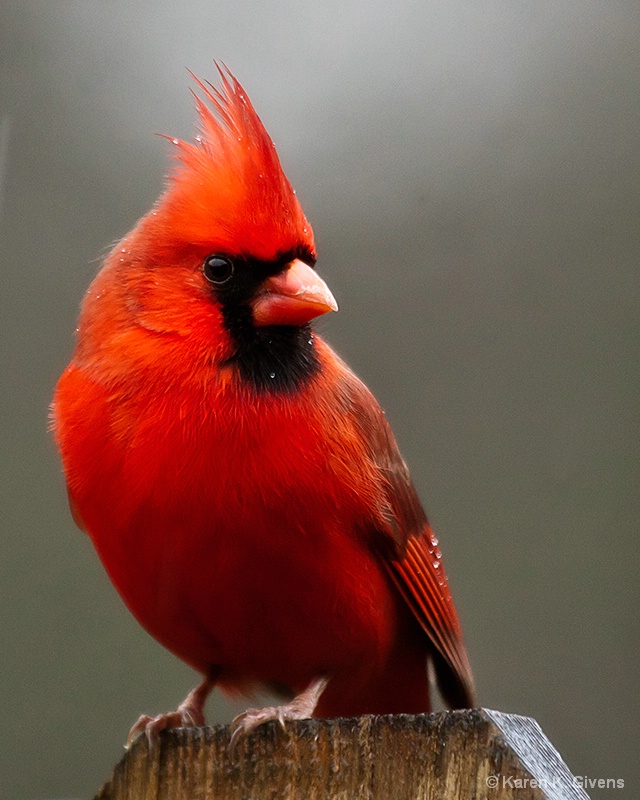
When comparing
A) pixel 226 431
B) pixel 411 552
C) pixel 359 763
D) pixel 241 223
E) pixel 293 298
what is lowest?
pixel 411 552

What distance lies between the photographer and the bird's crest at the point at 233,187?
5.78 ft

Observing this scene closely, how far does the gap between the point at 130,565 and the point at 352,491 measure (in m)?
0.39

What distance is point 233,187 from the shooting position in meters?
1.77

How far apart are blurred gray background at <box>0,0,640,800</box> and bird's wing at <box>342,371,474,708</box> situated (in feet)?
0.14

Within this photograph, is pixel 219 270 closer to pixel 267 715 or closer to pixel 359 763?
pixel 267 715

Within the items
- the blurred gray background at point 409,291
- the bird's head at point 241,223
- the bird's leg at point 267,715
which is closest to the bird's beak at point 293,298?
the bird's head at point 241,223

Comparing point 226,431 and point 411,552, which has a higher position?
point 226,431

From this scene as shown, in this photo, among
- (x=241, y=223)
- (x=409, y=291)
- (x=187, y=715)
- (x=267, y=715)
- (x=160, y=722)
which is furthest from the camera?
(x=409, y=291)

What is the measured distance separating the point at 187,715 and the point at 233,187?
0.95 m

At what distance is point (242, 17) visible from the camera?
2.03 meters

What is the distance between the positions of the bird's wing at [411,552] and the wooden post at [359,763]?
65 centimetres

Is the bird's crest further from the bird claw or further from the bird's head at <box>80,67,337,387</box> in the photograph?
the bird claw

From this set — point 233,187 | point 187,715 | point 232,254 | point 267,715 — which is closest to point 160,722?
point 267,715

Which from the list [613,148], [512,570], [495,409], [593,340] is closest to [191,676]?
[512,570]
